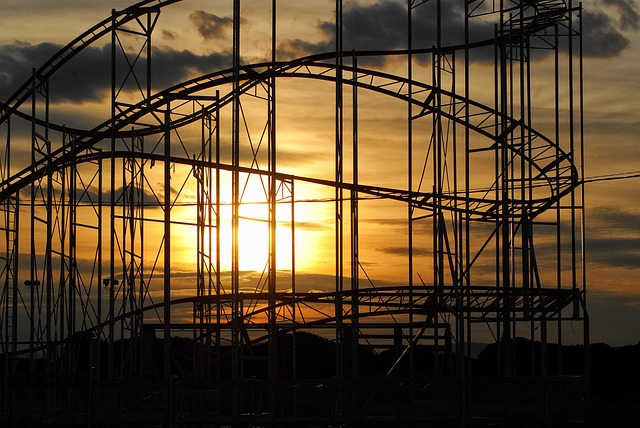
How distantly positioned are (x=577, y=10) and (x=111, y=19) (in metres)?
12.1

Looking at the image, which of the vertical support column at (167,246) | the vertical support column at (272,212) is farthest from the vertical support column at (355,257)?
the vertical support column at (167,246)

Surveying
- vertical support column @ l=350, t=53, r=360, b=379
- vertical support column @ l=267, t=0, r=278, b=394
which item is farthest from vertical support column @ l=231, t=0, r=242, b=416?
vertical support column @ l=350, t=53, r=360, b=379

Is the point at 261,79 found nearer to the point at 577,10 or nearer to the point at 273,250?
the point at 273,250

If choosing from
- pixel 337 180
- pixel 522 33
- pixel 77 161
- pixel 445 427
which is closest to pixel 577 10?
pixel 522 33

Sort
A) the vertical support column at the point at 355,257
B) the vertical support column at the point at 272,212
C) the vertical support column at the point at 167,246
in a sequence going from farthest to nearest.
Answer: the vertical support column at the point at 355,257
the vertical support column at the point at 272,212
the vertical support column at the point at 167,246

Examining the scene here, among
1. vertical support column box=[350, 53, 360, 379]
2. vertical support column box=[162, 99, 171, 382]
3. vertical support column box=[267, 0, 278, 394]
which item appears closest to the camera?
vertical support column box=[162, 99, 171, 382]

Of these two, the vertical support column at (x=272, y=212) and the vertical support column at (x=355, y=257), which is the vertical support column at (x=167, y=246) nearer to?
the vertical support column at (x=272, y=212)

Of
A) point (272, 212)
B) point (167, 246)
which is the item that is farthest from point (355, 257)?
point (167, 246)

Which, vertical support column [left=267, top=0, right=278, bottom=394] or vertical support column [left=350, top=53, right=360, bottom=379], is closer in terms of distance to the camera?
vertical support column [left=267, top=0, right=278, bottom=394]

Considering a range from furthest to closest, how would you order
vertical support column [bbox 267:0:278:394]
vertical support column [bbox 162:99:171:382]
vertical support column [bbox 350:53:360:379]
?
vertical support column [bbox 350:53:360:379]
vertical support column [bbox 267:0:278:394]
vertical support column [bbox 162:99:171:382]

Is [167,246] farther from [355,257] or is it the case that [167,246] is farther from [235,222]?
[355,257]

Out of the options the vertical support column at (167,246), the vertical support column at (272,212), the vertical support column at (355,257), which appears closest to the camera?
the vertical support column at (167,246)

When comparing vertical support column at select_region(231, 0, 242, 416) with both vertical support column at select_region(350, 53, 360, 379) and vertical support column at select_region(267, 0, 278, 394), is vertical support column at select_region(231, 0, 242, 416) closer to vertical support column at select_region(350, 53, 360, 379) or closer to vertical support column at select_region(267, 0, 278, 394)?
vertical support column at select_region(267, 0, 278, 394)

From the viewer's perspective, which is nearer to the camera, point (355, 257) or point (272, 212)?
point (272, 212)
